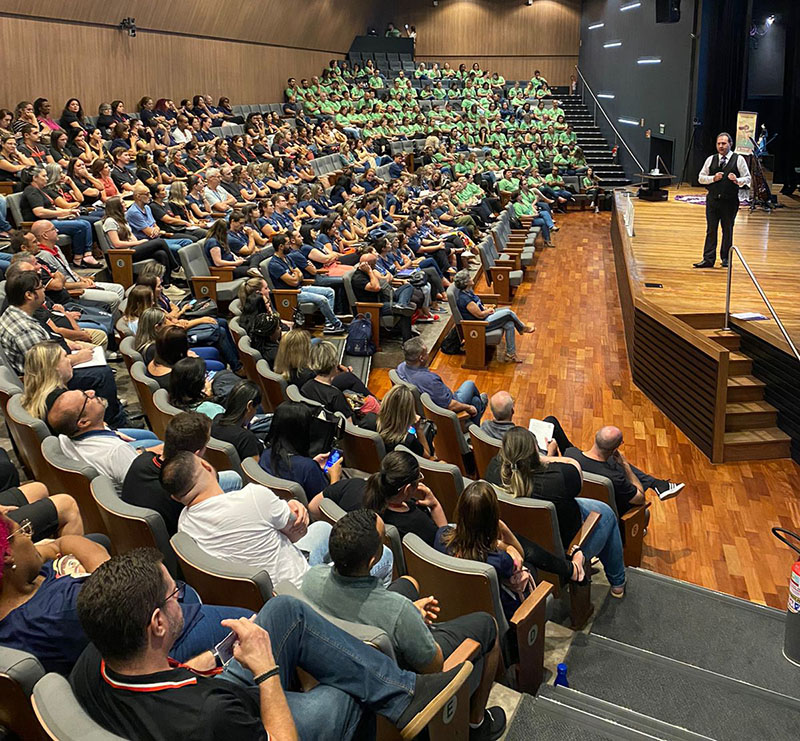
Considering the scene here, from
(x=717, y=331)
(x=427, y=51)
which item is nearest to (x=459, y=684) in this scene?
(x=717, y=331)

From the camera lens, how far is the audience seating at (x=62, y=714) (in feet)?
4.04

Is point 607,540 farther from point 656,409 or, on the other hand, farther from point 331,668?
point 656,409

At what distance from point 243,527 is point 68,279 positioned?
122 inches

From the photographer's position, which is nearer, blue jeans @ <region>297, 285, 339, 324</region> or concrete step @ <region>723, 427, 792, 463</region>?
concrete step @ <region>723, 427, 792, 463</region>

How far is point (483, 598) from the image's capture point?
6.78ft

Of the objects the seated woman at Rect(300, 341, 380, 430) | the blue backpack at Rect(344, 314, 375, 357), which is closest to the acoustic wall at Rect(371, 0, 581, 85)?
the blue backpack at Rect(344, 314, 375, 357)

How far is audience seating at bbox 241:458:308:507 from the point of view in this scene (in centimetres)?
246

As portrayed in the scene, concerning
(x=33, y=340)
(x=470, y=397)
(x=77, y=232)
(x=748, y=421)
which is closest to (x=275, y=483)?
(x=33, y=340)

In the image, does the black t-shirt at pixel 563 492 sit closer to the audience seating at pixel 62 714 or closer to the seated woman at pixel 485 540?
the seated woman at pixel 485 540

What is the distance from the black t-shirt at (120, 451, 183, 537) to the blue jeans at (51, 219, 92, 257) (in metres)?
3.81

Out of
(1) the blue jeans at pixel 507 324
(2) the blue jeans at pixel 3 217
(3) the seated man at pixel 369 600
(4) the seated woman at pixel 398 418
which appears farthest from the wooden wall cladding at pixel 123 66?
(3) the seated man at pixel 369 600

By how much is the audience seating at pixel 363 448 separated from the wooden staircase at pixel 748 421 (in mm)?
2320

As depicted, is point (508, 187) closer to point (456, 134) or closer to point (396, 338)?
point (456, 134)

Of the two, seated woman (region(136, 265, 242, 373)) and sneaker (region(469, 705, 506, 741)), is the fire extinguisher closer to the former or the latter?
sneaker (region(469, 705, 506, 741))
